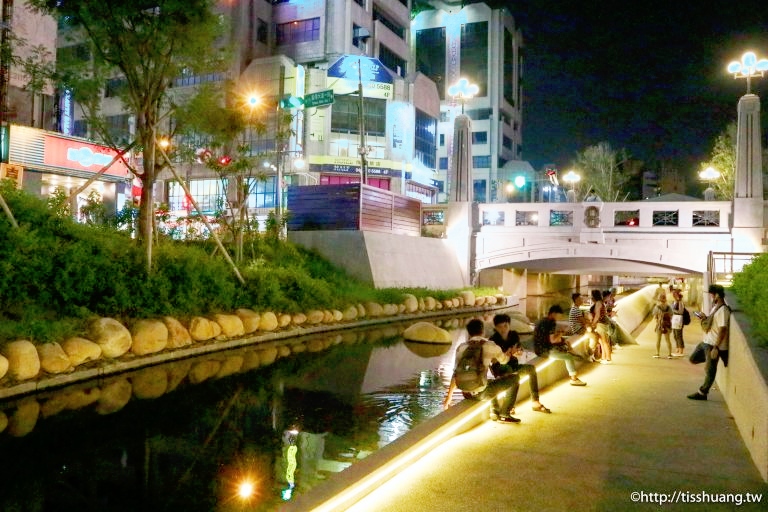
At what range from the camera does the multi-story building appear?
74875 mm

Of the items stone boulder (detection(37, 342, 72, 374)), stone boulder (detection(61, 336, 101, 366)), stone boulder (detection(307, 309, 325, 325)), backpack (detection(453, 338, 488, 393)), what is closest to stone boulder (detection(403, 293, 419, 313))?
stone boulder (detection(307, 309, 325, 325))

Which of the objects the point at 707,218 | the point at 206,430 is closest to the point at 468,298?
the point at 707,218

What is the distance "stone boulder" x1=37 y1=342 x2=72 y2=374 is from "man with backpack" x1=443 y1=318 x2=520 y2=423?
22.3 feet

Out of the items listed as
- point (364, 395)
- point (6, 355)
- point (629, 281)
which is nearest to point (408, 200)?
point (364, 395)

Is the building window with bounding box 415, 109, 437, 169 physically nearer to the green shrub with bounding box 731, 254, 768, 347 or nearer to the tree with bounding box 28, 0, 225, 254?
the tree with bounding box 28, 0, 225, 254

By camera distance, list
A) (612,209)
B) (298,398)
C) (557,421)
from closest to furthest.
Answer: (557,421) → (298,398) → (612,209)

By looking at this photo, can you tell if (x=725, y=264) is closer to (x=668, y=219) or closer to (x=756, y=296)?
(x=668, y=219)

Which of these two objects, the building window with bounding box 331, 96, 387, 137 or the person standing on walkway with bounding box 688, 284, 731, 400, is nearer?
the person standing on walkway with bounding box 688, 284, 731, 400

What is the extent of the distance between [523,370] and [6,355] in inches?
310

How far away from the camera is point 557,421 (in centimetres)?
775

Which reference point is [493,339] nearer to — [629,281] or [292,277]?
[292,277]

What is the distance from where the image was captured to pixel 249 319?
51.7 feet

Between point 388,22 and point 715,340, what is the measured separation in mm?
53168

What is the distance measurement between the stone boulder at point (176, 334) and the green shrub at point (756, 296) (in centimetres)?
1061
